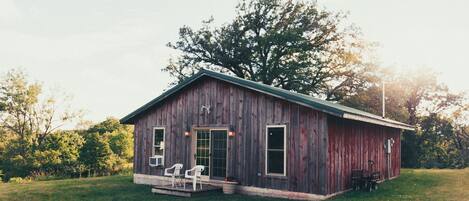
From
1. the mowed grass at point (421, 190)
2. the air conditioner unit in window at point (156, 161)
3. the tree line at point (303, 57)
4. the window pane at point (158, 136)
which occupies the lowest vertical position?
the mowed grass at point (421, 190)

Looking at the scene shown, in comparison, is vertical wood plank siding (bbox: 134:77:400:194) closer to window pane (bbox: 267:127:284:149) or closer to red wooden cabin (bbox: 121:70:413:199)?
red wooden cabin (bbox: 121:70:413:199)

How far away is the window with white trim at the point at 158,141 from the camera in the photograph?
15.8 m

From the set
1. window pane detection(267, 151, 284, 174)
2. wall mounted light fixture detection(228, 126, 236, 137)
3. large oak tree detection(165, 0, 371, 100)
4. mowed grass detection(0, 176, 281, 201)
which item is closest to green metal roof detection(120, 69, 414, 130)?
wall mounted light fixture detection(228, 126, 236, 137)

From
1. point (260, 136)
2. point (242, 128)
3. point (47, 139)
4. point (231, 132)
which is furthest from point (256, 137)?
Answer: point (47, 139)

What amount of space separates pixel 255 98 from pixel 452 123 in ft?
105

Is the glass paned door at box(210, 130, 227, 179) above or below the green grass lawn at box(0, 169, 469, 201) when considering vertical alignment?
above

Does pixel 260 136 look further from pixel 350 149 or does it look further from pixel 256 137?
pixel 350 149

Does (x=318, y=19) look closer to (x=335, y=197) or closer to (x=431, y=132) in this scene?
(x=431, y=132)

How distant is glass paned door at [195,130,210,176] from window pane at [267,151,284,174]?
8.45 feet

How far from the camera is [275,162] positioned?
1256 cm

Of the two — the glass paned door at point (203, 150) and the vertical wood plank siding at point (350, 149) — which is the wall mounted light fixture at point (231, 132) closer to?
the glass paned door at point (203, 150)

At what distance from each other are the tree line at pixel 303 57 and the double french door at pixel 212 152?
16.1 meters

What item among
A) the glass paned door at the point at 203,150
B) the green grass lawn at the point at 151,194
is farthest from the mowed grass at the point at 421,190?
the glass paned door at the point at 203,150

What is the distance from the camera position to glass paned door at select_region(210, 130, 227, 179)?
13.9 metres
